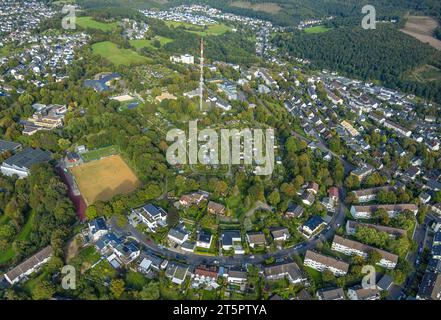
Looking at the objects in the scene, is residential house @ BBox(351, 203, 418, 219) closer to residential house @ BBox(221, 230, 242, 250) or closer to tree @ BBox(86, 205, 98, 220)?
residential house @ BBox(221, 230, 242, 250)

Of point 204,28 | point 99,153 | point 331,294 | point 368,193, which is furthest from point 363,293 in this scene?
point 204,28

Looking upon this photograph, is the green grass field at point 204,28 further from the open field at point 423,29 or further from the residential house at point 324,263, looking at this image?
the residential house at point 324,263

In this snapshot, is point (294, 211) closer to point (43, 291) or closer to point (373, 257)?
point (373, 257)

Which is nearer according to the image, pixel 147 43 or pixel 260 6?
pixel 147 43

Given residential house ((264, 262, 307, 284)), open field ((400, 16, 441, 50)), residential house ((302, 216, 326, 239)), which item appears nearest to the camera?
residential house ((264, 262, 307, 284))

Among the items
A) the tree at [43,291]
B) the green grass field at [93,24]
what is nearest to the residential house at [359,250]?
the tree at [43,291]

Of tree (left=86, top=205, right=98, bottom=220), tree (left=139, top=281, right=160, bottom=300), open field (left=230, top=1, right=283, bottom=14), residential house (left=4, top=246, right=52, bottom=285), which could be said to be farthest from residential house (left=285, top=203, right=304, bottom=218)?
open field (left=230, top=1, right=283, bottom=14)
